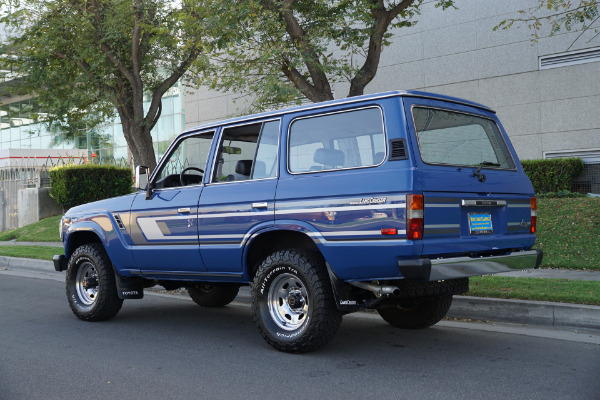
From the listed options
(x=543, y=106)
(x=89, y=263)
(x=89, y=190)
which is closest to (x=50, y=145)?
(x=89, y=190)

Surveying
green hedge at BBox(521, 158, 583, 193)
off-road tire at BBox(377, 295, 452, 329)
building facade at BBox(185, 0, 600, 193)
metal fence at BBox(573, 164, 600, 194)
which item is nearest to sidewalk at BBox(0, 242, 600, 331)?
off-road tire at BBox(377, 295, 452, 329)

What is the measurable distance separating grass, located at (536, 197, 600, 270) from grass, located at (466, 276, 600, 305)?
A: 6.99ft

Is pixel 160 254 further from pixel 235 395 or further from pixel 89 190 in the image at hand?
pixel 89 190

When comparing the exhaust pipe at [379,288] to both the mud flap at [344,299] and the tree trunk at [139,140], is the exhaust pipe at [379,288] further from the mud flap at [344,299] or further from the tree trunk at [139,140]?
the tree trunk at [139,140]

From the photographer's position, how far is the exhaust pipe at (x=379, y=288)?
5.05 metres

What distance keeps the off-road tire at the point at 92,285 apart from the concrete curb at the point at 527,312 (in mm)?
3838

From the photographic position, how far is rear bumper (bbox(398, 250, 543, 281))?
15.6ft

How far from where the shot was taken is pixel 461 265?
5004 mm

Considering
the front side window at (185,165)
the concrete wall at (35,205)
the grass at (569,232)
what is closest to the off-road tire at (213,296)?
the front side window at (185,165)

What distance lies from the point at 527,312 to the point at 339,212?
281 centimetres

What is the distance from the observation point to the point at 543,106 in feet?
57.6

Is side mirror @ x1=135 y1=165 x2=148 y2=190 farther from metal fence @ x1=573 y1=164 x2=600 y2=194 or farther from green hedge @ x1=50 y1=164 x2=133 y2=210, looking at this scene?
green hedge @ x1=50 y1=164 x2=133 y2=210

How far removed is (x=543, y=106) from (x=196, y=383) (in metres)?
15.3

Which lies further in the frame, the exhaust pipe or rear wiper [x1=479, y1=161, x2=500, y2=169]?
rear wiper [x1=479, y1=161, x2=500, y2=169]
